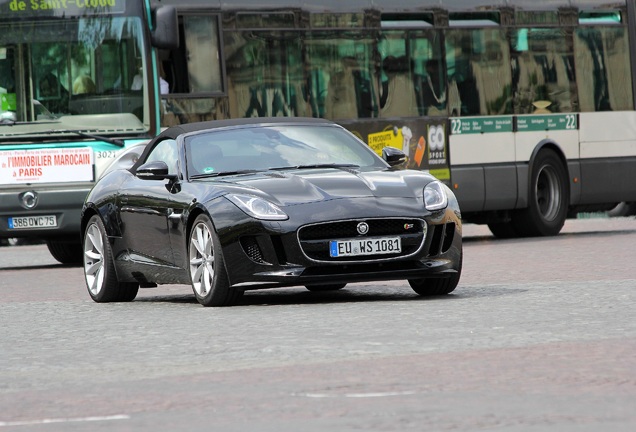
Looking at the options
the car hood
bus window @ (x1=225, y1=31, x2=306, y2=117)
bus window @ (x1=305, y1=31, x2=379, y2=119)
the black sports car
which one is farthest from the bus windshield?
the car hood

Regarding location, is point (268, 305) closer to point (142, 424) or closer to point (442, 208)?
point (442, 208)

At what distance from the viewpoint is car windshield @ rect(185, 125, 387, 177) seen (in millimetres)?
13449

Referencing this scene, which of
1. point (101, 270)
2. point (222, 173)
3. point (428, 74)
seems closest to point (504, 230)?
point (428, 74)

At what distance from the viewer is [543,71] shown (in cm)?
2414

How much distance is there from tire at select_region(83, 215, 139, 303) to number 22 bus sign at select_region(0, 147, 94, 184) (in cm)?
566

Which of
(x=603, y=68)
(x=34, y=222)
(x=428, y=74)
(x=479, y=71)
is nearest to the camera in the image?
(x=34, y=222)

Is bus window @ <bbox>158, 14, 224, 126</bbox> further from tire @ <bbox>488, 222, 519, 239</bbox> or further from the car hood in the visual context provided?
the car hood

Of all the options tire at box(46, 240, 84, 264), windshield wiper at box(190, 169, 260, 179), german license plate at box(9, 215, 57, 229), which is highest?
windshield wiper at box(190, 169, 260, 179)

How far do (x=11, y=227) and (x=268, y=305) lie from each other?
27.3 feet

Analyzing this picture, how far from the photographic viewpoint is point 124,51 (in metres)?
20.4

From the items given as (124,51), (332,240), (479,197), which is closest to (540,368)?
(332,240)

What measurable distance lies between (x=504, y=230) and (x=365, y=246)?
1258 centimetres

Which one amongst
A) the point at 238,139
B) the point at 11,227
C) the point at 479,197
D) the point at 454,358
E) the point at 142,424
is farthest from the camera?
the point at 479,197

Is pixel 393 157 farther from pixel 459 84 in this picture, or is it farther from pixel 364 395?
pixel 459 84
